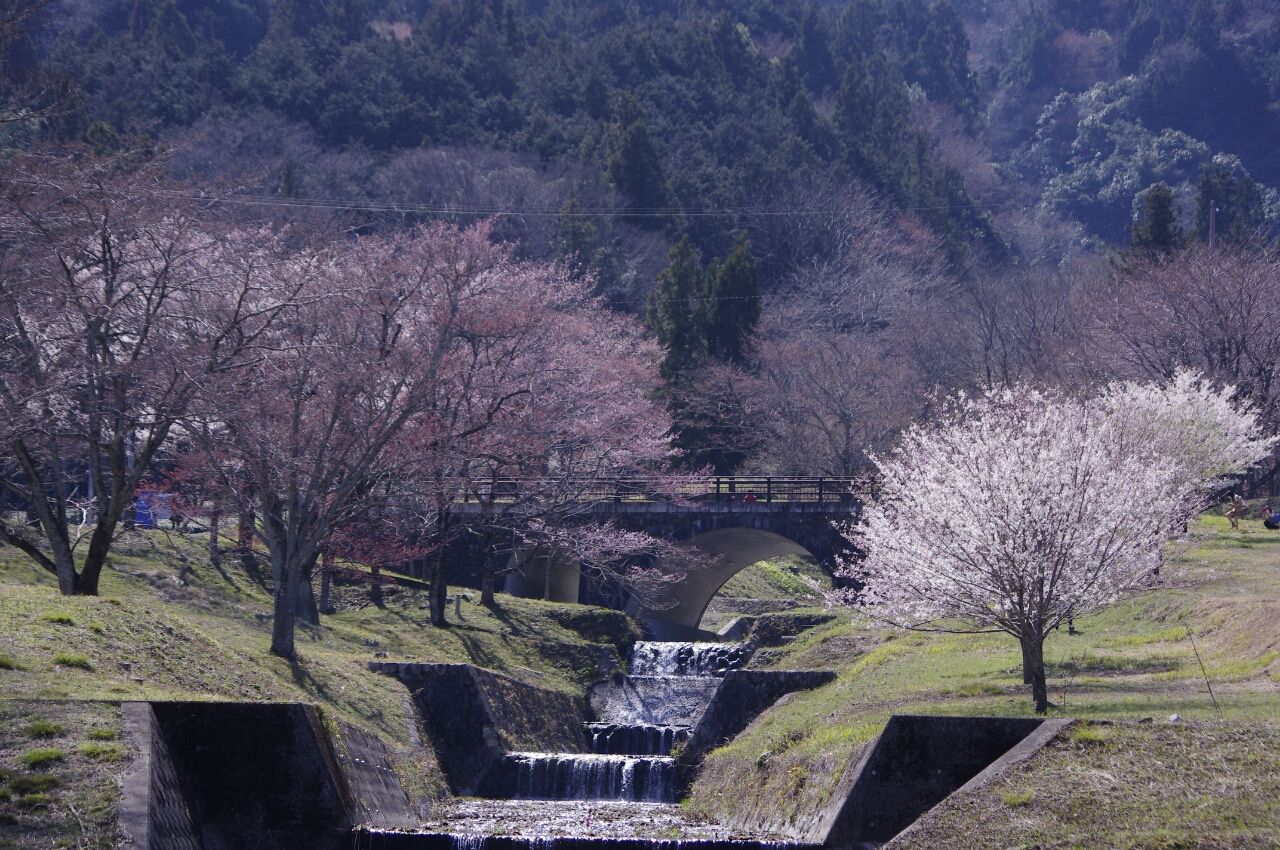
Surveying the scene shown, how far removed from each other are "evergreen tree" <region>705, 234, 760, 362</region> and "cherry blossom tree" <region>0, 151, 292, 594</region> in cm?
3362

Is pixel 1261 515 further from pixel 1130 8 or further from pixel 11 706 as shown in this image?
pixel 1130 8

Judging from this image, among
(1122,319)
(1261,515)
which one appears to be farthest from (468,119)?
(1261,515)

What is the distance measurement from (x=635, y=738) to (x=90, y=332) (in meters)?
13.8

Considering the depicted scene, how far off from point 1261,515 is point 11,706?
33923 millimetres

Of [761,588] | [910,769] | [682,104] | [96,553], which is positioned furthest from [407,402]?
[682,104]

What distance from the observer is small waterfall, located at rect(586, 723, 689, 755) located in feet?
93.0

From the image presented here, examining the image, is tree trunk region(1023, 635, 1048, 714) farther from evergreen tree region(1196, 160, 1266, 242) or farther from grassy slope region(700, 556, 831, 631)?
evergreen tree region(1196, 160, 1266, 242)

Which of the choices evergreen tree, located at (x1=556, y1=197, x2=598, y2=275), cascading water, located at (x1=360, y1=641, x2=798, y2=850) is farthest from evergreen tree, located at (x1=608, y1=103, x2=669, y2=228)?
cascading water, located at (x1=360, y1=641, x2=798, y2=850)

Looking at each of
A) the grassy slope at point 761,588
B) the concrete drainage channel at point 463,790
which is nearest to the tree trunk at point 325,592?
the concrete drainage channel at point 463,790

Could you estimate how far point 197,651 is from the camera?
19469 millimetres

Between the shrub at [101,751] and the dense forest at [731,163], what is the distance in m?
35.0

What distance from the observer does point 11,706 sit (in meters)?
13.5

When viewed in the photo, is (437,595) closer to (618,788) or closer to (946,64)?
(618,788)

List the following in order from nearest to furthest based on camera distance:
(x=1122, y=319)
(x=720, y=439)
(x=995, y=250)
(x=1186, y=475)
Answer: (x=1186, y=475) → (x=1122, y=319) → (x=720, y=439) → (x=995, y=250)
